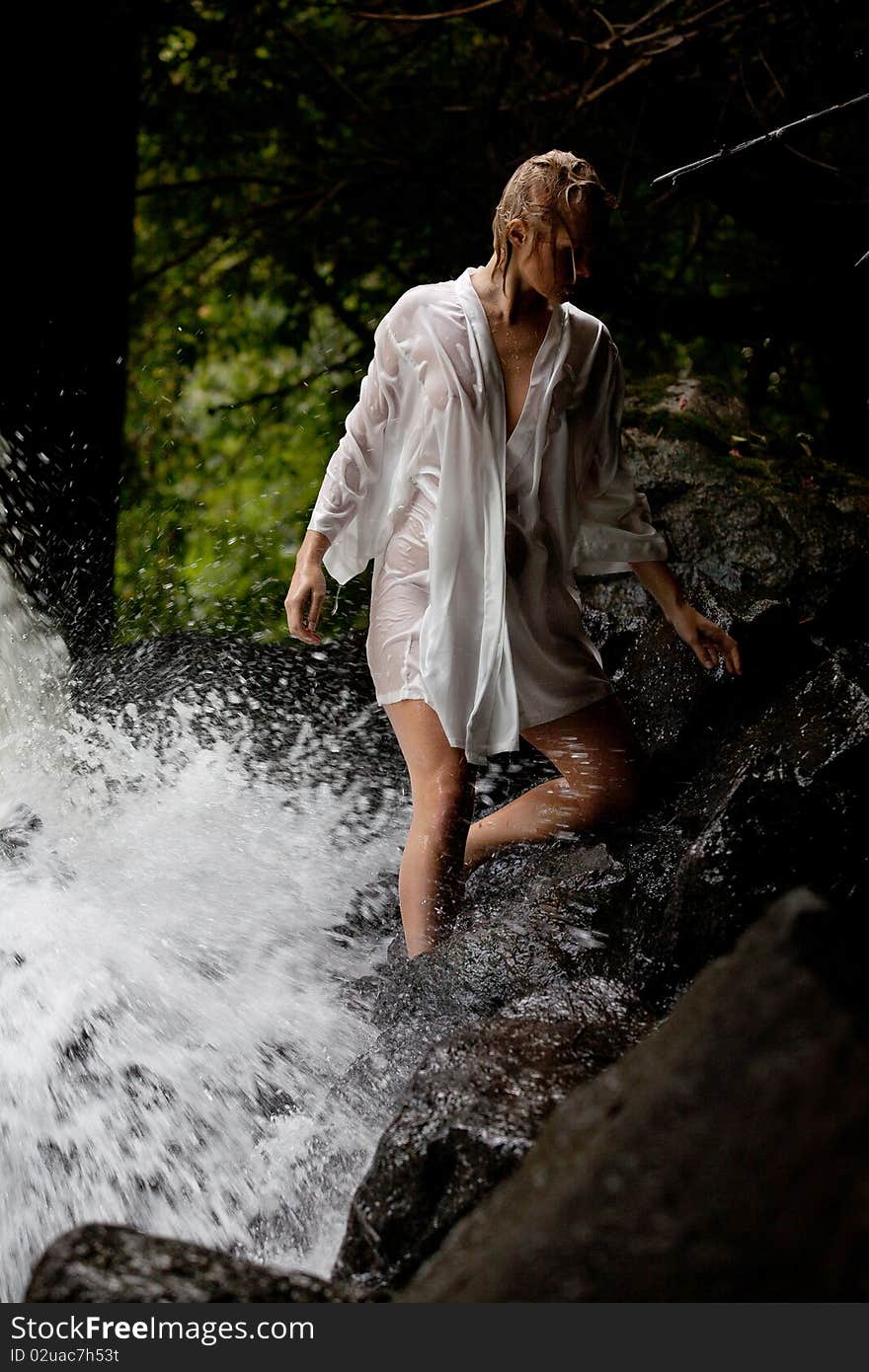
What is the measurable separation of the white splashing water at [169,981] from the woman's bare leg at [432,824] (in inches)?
13.9

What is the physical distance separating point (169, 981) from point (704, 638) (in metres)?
1.75

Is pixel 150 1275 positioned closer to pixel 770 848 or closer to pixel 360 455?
pixel 770 848

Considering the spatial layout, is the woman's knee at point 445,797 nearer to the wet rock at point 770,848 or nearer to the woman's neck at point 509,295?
the wet rock at point 770,848

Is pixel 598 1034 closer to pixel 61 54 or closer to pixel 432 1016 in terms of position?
pixel 432 1016

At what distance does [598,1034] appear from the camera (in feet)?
7.71

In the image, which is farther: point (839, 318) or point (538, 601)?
point (839, 318)

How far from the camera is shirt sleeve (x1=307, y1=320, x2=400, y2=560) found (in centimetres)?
286

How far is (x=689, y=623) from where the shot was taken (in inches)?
120

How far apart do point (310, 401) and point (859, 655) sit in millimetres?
4556

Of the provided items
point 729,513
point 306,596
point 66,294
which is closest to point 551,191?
point 306,596

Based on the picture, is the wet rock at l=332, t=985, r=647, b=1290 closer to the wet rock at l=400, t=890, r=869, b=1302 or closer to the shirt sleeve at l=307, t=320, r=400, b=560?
the wet rock at l=400, t=890, r=869, b=1302

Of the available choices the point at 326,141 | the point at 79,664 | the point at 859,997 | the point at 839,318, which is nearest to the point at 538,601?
the point at 859,997

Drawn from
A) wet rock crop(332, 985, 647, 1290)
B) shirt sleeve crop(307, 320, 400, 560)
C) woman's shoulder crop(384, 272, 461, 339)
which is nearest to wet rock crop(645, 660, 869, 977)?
wet rock crop(332, 985, 647, 1290)

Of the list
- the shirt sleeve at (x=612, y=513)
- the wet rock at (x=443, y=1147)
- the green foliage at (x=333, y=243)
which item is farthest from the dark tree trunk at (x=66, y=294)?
the wet rock at (x=443, y=1147)
